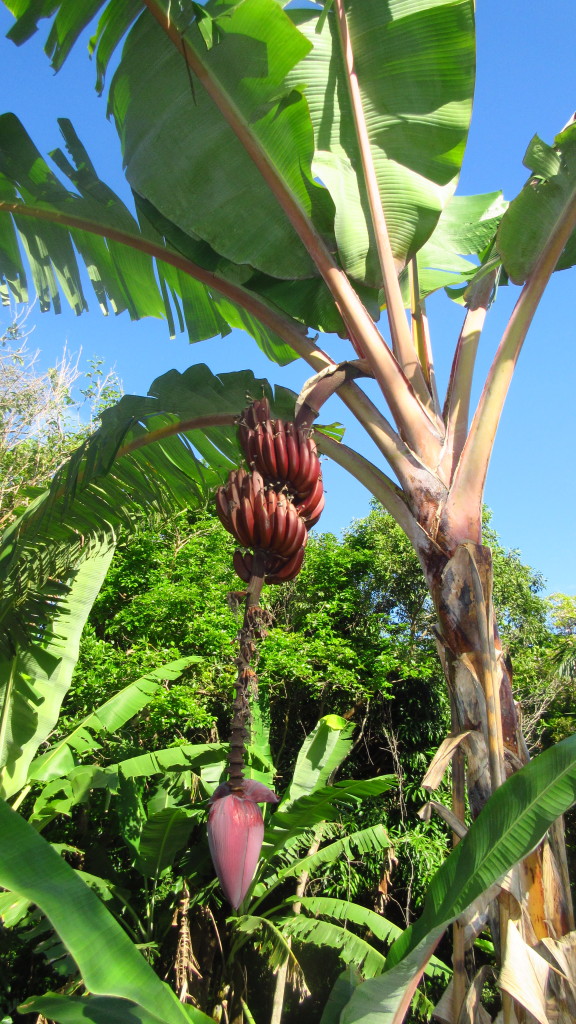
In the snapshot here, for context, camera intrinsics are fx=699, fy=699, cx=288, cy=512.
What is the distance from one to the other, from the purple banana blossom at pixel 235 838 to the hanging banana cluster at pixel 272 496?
411 mm

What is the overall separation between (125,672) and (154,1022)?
4.54 meters

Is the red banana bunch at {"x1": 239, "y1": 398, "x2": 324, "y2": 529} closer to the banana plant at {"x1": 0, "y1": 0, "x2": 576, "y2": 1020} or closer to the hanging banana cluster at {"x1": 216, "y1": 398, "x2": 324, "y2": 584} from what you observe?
the hanging banana cluster at {"x1": 216, "y1": 398, "x2": 324, "y2": 584}

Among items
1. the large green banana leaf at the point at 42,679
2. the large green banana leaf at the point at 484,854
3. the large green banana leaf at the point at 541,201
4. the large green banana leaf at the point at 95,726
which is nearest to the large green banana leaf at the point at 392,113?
the large green banana leaf at the point at 541,201

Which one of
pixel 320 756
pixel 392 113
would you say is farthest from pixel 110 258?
pixel 320 756

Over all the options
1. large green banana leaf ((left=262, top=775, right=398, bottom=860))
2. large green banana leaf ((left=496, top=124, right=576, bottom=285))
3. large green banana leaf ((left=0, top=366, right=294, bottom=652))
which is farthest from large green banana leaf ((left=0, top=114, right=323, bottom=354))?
large green banana leaf ((left=262, top=775, right=398, bottom=860))

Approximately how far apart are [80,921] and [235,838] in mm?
1099

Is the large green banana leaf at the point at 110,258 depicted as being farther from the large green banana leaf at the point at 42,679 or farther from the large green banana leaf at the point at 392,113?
the large green banana leaf at the point at 42,679

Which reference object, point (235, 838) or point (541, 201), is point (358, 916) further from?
point (541, 201)

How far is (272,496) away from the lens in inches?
54.4

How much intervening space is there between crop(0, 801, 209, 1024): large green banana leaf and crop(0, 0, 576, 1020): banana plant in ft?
2.96

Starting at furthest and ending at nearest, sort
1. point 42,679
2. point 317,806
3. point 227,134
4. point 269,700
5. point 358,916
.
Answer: point 269,700, point 358,916, point 317,806, point 42,679, point 227,134

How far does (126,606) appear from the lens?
7684 mm

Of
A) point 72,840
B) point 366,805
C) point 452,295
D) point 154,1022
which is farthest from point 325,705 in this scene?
point 154,1022

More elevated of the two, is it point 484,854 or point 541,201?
point 541,201
